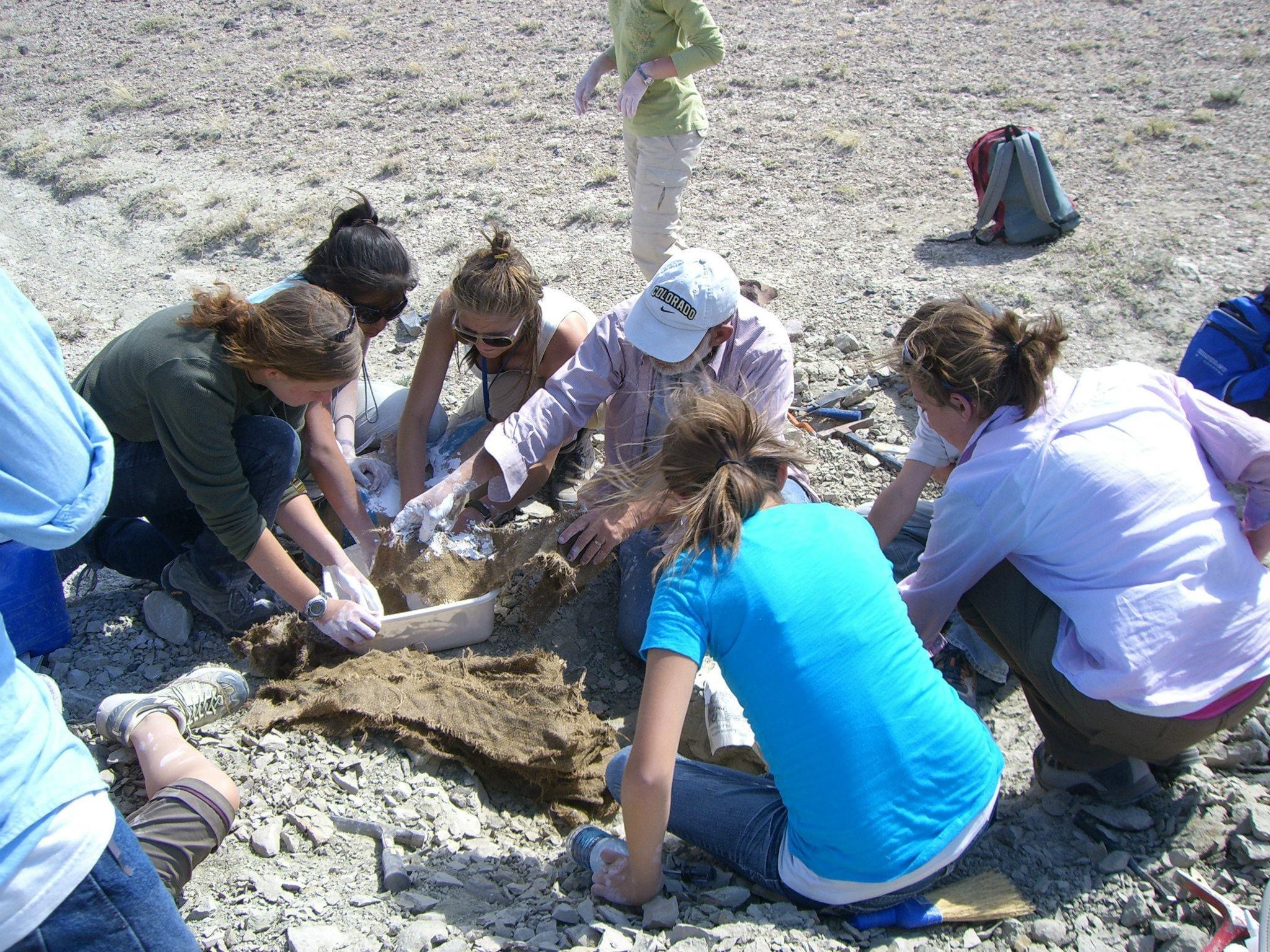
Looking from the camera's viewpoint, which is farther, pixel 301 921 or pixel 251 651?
pixel 251 651

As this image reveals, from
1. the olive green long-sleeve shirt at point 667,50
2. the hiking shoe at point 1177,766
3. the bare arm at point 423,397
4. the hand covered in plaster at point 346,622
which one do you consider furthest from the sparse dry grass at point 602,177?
the hiking shoe at point 1177,766

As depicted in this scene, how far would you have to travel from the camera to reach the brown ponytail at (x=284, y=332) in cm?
240

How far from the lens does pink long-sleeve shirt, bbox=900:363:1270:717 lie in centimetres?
195

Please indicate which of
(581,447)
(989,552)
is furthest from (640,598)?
(989,552)

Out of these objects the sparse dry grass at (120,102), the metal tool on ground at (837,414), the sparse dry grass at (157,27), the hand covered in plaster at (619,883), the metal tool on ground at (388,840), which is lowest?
the metal tool on ground at (388,840)

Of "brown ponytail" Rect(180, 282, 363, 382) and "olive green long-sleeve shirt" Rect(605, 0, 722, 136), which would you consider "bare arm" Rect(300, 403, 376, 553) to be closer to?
"brown ponytail" Rect(180, 282, 363, 382)

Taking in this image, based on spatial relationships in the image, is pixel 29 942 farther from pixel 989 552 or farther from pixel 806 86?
pixel 806 86

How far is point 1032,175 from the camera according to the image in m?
5.20

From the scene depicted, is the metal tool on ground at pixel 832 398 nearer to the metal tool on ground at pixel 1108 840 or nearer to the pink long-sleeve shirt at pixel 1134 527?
the pink long-sleeve shirt at pixel 1134 527

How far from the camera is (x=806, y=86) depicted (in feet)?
27.1

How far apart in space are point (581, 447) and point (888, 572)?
1905 millimetres

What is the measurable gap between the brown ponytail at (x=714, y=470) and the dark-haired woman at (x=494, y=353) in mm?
1264

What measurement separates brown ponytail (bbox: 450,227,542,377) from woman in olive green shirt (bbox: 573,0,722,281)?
1574 millimetres

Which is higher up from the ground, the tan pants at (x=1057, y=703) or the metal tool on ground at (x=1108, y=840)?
the tan pants at (x=1057, y=703)
